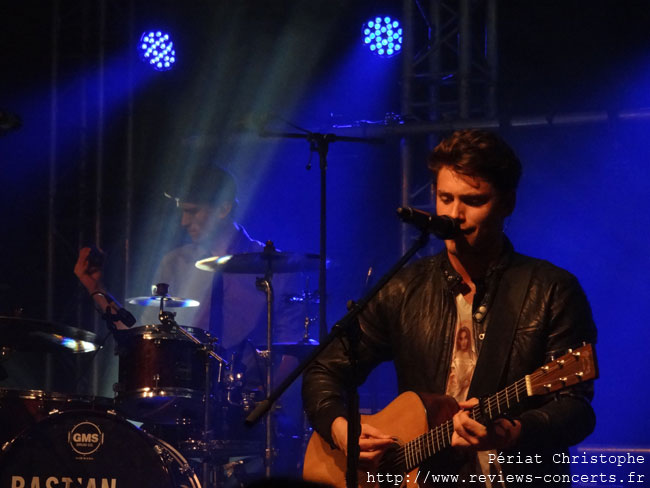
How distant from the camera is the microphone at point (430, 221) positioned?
11.3 ft

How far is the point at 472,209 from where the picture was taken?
11.9ft

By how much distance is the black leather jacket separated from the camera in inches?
130

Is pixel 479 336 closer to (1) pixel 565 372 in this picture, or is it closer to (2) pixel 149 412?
(1) pixel 565 372

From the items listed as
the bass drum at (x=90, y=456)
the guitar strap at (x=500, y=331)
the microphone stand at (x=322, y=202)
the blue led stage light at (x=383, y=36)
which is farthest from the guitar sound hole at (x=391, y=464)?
the blue led stage light at (x=383, y=36)

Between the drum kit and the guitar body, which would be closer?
the guitar body

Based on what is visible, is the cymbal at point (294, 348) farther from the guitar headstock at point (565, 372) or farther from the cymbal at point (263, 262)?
the guitar headstock at point (565, 372)

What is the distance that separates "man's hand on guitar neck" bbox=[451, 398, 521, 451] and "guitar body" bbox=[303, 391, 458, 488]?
37cm

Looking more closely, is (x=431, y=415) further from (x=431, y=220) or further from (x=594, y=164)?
(x=594, y=164)

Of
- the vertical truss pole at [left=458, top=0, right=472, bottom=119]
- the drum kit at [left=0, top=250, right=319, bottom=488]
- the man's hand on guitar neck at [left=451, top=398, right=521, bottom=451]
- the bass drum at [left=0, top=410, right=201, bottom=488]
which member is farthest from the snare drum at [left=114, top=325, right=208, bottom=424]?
the man's hand on guitar neck at [left=451, top=398, right=521, bottom=451]

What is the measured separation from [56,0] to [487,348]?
7.77 m

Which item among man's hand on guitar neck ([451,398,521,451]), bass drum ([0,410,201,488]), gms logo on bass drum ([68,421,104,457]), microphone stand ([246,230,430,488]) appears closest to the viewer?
man's hand on guitar neck ([451,398,521,451])

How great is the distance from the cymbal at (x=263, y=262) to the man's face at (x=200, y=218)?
2.81 feet

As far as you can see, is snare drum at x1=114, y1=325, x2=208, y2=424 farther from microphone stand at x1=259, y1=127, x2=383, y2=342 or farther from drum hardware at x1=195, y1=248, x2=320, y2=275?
microphone stand at x1=259, y1=127, x2=383, y2=342

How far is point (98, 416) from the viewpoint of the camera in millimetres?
6488
